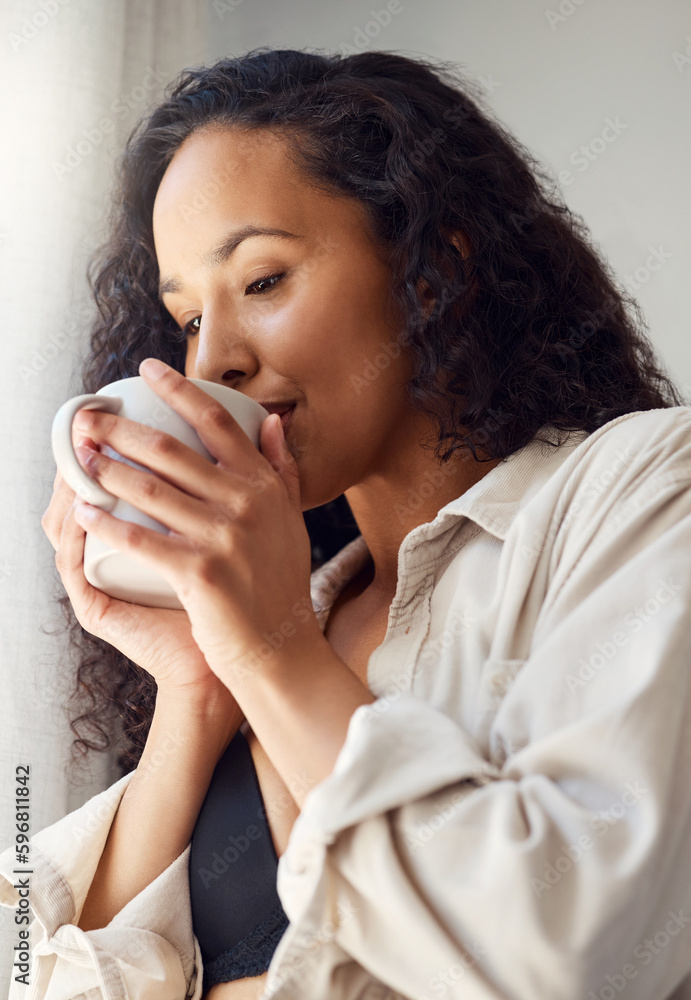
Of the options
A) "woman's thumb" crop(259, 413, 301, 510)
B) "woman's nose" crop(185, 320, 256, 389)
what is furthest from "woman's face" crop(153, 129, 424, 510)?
"woman's thumb" crop(259, 413, 301, 510)

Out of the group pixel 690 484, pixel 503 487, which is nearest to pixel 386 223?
pixel 503 487

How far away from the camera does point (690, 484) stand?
715 mm

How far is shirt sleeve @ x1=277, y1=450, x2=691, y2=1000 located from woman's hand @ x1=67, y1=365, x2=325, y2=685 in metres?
0.12

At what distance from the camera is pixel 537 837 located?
0.56m

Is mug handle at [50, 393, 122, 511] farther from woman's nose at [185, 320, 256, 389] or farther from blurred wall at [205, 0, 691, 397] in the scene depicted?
blurred wall at [205, 0, 691, 397]

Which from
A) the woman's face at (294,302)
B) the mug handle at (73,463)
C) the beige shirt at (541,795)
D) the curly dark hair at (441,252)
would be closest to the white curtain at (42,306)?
the curly dark hair at (441,252)

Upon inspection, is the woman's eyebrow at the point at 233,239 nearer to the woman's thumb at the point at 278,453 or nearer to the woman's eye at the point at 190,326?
the woman's eye at the point at 190,326

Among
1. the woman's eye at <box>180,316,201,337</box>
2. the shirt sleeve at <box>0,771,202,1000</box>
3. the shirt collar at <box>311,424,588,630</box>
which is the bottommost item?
the shirt sleeve at <box>0,771,202,1000</box>

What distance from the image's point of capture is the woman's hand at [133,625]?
0.87 metres

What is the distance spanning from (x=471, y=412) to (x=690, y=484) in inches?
12.9

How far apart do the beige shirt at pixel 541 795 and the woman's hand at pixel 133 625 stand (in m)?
0.32

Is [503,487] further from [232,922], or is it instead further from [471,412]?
[232,922]

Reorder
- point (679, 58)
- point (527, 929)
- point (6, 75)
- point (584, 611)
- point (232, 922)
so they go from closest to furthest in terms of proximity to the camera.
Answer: point (527, 929)
point (584, 611)
point (232, 922)
point (6, 75)
point (679, 58)

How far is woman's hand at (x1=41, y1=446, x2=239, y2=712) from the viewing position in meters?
0.87
